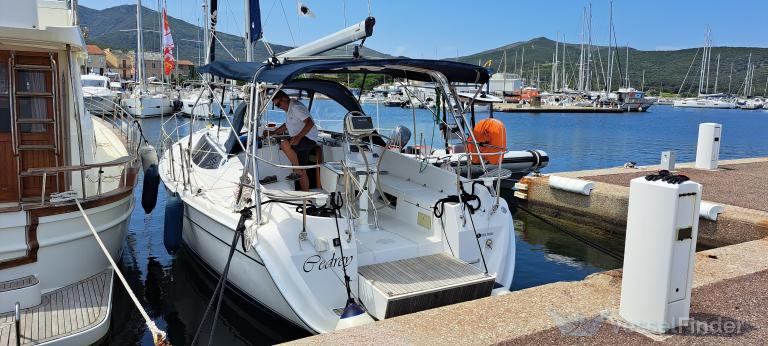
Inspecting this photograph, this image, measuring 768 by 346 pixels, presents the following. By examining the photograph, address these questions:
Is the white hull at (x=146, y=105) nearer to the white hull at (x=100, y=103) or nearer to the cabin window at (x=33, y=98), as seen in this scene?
the white hull at (x=100, y=103)

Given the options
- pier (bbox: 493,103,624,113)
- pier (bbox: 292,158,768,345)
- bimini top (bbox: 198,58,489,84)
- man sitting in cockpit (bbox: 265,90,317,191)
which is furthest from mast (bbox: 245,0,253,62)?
A: pier (bbox: 493,103,624,113)

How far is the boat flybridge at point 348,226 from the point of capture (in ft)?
17.9

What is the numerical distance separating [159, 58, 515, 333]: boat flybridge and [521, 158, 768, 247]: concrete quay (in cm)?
479

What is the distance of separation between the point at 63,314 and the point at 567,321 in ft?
15.7

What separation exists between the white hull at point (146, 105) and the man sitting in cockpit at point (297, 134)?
34874 mm

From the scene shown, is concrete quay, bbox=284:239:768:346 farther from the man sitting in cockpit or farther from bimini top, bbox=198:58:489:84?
the man sitting in cockpit

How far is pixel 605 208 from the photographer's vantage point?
36.7 ft

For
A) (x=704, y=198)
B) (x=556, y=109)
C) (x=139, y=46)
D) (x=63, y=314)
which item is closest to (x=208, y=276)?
(x=63, y=314)

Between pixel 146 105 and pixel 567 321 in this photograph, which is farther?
pixel 146 105

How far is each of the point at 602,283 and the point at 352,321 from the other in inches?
95.4

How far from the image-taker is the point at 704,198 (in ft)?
34.5

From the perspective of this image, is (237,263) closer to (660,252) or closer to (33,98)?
(33,98)

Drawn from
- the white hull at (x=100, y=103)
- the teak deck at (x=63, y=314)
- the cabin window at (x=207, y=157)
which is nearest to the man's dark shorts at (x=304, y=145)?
the cabin window at (x=207, y=157)

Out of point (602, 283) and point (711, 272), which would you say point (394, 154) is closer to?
point (602, 283)
